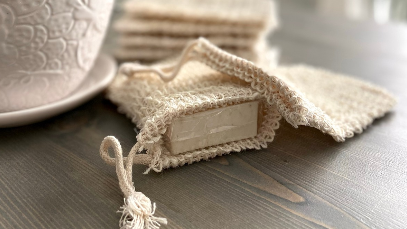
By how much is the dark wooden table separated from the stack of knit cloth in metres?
0.23

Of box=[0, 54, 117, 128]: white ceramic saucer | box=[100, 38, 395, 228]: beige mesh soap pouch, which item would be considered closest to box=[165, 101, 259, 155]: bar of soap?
box=[100, 38, 395, 228]: beige mesh soap pouch

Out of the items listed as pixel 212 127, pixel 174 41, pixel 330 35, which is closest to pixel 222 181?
pixel 212 127

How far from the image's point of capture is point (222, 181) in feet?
1.14

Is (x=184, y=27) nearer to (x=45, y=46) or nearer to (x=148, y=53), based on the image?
(x=148, y=53)

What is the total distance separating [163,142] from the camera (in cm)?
37

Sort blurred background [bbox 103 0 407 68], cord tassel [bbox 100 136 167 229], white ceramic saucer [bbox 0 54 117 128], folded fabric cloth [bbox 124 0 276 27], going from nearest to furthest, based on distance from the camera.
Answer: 1. cord tassel [bbox 100 136 167 229]
2. white ceramic saucer [bbox 0 54 117 128]
3. folded fabric cloth [bbox 124 0 276 27]
4. blurred background [bbox 103 0 407 68]

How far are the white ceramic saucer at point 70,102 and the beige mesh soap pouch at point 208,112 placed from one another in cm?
5

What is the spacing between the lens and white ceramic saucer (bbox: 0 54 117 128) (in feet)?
1.37

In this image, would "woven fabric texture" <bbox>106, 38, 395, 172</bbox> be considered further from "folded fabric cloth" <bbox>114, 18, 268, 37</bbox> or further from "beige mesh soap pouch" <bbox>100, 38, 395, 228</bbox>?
"folded fabric cloth" <bbox>114, 18, 268, 37</bbox>

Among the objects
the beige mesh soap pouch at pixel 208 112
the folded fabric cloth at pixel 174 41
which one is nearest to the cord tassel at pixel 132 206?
the beige mesh soap pouch at pixel 208 112

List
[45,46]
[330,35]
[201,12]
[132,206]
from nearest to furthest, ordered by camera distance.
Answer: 1. [132,206]
2. [45,46]
3. [201,12]
4. [330,35]

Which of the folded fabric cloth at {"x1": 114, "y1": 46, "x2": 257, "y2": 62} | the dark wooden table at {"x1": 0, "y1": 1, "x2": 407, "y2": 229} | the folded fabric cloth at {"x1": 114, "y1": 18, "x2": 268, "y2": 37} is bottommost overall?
the dark wooden table at {"x1": 0, "y1": 1, "x2": 407, "y2": 229}

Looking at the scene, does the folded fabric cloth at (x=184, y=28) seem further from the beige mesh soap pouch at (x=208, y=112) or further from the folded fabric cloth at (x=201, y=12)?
the beige mesh soap pouch at (x=208, y=112)

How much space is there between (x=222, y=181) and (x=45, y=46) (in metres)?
0.25
